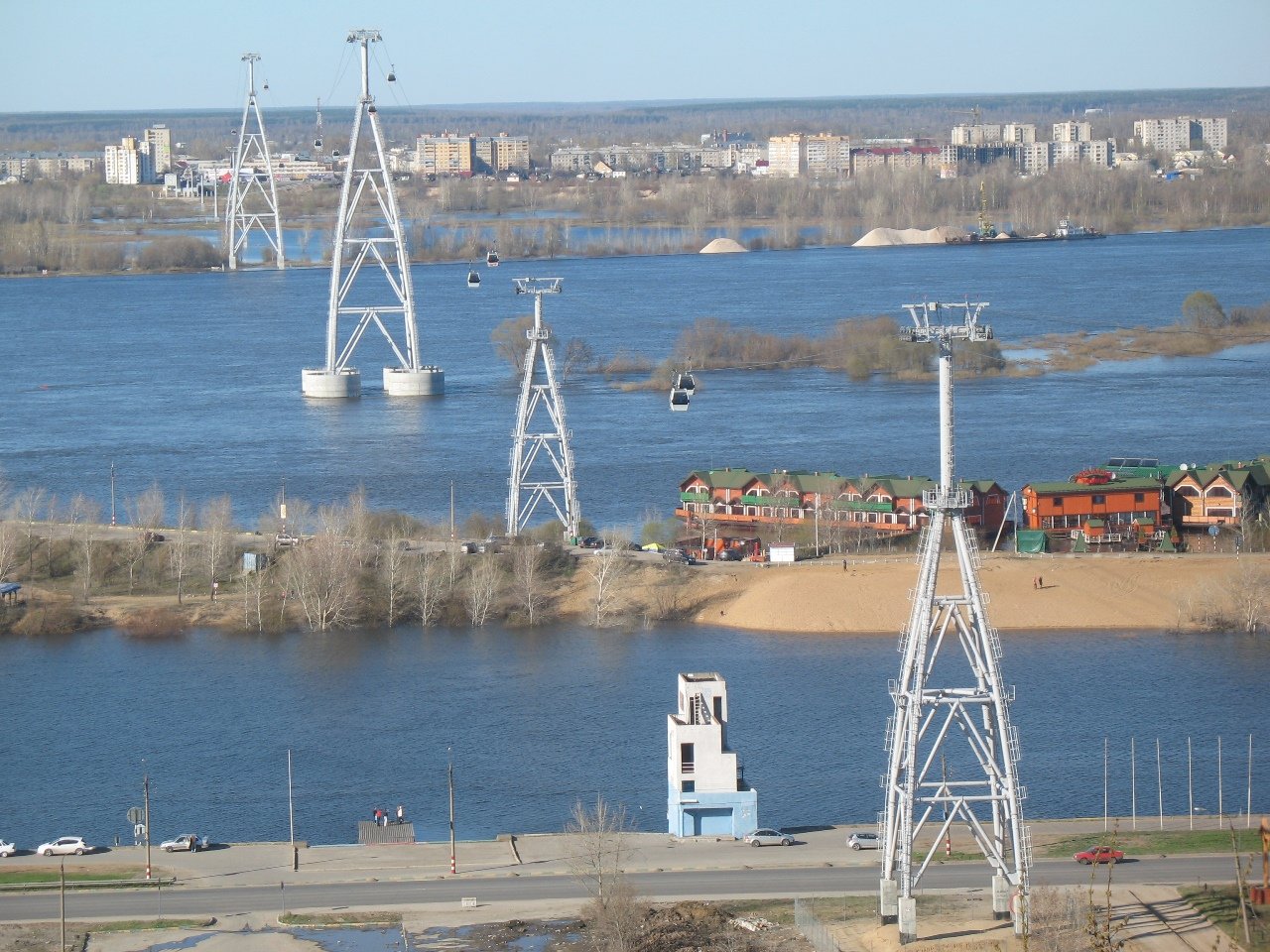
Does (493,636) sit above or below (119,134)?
below

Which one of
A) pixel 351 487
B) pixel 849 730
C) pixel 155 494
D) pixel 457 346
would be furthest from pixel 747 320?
pixel 849 730

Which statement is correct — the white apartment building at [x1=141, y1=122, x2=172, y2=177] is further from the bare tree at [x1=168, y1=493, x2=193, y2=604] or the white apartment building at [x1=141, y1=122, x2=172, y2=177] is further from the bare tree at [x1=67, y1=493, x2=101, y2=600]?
the bare tree at [x1=168, y1=493, x2=193, y2=604]

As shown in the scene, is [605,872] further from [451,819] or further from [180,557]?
[180,557]

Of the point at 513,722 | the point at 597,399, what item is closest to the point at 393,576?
the point at 513,722

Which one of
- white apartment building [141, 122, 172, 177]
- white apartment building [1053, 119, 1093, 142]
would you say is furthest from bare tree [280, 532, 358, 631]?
white apartment building [1053, 119, 1093, 142]

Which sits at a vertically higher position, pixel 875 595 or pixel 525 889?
pixel 875 595

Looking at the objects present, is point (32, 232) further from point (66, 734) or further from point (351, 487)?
point (66, 734)
